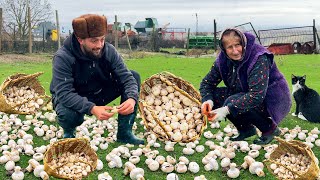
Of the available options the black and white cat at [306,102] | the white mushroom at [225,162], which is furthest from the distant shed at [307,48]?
the white mushroom at [225,162]

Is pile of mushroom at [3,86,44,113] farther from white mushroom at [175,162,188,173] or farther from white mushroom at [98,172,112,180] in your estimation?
white mushroom at [175,162,188,173]

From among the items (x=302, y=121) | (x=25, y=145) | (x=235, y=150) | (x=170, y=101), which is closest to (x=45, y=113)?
(x=25, y=145)

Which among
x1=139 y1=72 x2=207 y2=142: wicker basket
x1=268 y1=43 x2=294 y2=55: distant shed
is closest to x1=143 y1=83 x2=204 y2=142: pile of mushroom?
x1=139 y1=72 x2=207 y2=142: wicker basket

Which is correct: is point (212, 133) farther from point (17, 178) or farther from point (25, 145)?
point (17, 178)

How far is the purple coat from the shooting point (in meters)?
4.56

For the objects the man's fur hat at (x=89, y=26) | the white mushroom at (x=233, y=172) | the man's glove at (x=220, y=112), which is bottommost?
the white mushroom at (x=233, y=172)

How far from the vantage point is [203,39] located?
88.1ft

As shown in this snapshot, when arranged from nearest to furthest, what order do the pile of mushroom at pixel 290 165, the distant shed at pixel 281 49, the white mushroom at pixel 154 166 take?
1. the pile of mushroom at pixel 290 165
2. the white mushroom at pixel 154 166
3. the distant shed at pixel 281 49

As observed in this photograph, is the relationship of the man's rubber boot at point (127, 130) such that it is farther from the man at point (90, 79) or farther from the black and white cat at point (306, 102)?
the black and white cat at point (306, 102)

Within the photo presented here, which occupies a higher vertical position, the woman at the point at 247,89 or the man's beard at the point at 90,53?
the man's beard at the point at 90,53

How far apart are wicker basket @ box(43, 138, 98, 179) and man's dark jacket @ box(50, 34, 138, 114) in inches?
19.5

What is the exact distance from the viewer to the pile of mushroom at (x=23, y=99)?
609cm

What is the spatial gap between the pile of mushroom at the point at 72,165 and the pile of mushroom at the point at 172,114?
910mm

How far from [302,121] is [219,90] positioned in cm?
178
